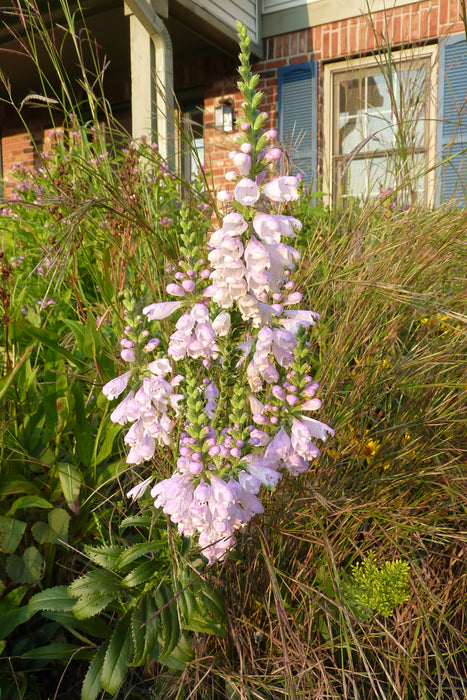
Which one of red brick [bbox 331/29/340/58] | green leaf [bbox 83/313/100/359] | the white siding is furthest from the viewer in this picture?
red brick [bbox 331/29/340/58]

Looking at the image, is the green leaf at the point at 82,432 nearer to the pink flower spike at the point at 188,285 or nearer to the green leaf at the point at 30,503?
the green leaf at the point at 30,503

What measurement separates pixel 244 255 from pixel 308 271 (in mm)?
798

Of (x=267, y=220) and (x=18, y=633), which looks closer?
(x=267, y=220)

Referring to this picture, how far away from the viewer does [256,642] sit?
1.24 meters

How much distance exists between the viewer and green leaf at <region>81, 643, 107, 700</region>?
3.39 ft

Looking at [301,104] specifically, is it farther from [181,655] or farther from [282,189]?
[181,655]

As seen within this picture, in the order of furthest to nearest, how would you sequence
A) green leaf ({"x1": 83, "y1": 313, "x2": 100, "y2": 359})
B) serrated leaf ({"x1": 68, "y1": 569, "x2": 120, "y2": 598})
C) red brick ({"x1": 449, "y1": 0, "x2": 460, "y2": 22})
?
red brick ({"x1": 449, "y1": 0, "x2": 460, "y2": 22}) < green leaf ({"x1": 83, "y1": 313, "x2": 100, "y2": 359}) < serrated leaf ({"x1": 68, "y1": 569, "x2": 120, "y2": 598})

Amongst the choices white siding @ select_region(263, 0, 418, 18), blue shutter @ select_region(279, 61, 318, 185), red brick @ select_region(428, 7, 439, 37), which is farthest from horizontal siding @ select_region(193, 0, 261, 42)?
red brick @ select_region(428, 7, 439, 37)

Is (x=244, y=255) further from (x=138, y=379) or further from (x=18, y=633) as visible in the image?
(x=18, y=633)

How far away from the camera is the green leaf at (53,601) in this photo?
1101mm

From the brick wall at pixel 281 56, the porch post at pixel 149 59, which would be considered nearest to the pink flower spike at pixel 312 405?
the porch post at pixel 149 59

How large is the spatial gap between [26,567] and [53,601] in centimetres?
17

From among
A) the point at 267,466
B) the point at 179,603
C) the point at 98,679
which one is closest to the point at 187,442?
the point at 267,466

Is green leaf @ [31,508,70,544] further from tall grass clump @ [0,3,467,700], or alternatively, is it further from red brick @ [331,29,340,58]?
red brick @ [331,29,340,58]
